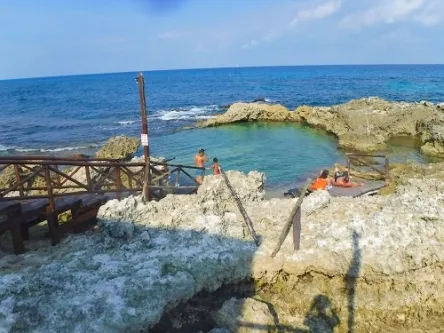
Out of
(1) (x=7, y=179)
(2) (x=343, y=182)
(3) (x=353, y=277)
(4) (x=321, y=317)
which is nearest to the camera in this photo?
(4) (x=321, y=317)

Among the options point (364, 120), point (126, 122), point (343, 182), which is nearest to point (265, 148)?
point (364, 120)

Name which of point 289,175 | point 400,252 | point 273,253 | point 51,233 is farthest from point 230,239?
point 289,175

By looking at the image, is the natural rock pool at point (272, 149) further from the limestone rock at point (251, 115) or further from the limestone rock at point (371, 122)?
the limestone rock at point (251, 115)

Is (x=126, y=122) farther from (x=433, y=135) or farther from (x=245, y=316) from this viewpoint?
(x=245, y=316)

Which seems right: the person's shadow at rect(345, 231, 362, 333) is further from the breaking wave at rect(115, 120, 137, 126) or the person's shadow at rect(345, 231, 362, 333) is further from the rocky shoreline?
the breaking wave at rect(115, 120, 137, 126)

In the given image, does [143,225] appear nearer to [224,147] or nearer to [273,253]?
[273,253]
